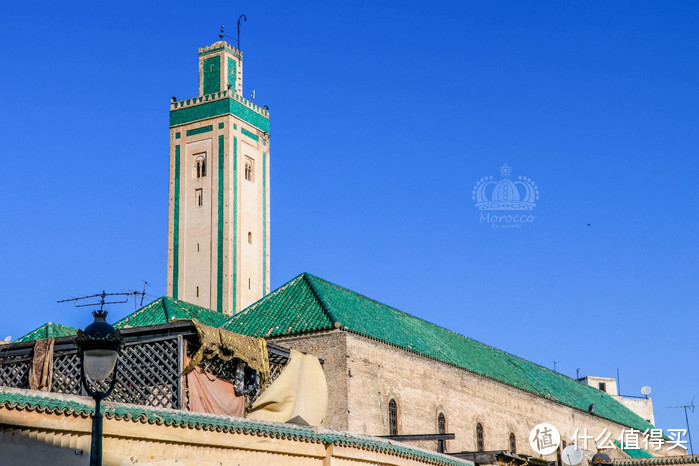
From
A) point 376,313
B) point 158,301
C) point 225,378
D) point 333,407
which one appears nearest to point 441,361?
point 376,313

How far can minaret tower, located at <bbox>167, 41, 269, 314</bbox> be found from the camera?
129 ft

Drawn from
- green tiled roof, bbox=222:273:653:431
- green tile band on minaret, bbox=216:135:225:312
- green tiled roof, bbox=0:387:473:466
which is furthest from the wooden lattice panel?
green tile band on minaret, bbox=216:135:225:312

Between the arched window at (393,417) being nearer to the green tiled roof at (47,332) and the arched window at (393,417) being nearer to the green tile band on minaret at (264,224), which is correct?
the green tiled roof at (47,332)

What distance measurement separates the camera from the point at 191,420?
43.1 feet

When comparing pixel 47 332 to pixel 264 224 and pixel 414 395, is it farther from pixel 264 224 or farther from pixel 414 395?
pixel 264 224

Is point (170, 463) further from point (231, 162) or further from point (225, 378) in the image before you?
point (231, 162)

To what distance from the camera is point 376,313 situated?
1187 inches

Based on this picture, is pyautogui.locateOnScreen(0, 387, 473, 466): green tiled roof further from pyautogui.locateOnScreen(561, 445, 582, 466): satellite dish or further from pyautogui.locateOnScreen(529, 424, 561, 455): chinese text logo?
pyautogui.locateOnScreen(529, 424, 561, 455): chinese text logo

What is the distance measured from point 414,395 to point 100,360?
1976cm

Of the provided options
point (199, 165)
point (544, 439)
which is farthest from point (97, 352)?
point (199, 165)

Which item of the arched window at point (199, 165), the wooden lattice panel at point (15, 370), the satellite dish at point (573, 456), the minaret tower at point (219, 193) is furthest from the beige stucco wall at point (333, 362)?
the arched window at point (199, 165)

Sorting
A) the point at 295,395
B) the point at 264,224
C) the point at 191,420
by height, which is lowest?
the point at 191,420

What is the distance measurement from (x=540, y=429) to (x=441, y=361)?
7543 mm

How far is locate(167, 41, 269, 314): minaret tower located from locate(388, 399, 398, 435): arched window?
502 inches
